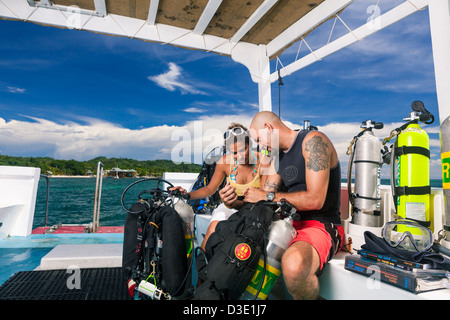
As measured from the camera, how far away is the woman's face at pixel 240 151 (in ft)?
9.51

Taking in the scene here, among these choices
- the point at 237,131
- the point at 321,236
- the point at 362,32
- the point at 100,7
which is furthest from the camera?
the point at 100,7

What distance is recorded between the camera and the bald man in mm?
1342

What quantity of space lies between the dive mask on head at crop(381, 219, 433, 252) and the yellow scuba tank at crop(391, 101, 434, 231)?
203mm

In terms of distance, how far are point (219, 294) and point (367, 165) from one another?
130cm

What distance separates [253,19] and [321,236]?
3.38 m

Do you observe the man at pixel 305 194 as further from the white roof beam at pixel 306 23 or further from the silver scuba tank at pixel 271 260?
the white roof beam at pixel 306 23

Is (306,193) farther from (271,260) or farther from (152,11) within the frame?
(152,11)

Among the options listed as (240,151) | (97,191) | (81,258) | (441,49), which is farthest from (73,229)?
(441,49)

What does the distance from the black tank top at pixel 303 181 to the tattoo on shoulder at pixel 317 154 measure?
95 millimetres

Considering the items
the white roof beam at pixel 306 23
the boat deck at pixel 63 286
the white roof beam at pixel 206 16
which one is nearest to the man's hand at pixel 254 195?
the boat deck at pixel 63 286

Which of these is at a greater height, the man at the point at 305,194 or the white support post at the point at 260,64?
the white support post at the point at 260,64

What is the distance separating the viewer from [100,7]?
376cm

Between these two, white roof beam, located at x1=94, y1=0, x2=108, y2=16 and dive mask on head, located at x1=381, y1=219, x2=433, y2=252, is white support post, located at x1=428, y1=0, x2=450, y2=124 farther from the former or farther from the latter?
white roof beam, located at x1=94, y1=0, x2=108, y2=16
